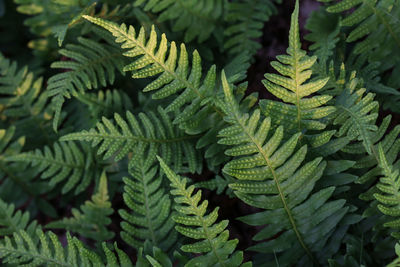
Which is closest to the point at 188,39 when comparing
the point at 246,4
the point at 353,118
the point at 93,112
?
the point at 246,4

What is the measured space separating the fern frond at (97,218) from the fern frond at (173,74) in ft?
1.69

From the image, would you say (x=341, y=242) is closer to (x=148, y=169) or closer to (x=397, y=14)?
(x=148, y=169)

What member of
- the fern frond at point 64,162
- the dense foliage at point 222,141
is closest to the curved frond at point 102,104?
the dense foliage at point 222,141

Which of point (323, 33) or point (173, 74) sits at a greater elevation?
point (323, 33)

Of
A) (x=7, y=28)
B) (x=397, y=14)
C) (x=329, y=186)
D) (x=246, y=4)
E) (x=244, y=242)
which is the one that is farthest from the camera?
(x=7, y=28)

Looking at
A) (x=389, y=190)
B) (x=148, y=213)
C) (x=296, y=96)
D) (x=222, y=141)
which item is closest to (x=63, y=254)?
(x=148, y=213)

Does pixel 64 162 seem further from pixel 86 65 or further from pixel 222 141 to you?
pixel 222 141

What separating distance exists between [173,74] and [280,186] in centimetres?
49

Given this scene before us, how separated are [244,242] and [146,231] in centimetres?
46

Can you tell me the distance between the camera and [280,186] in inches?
51.3

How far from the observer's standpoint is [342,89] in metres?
1.45

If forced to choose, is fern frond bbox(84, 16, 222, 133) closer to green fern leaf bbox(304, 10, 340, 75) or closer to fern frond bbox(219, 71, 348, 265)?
fern frond bbox(219, 71, 348, 265)

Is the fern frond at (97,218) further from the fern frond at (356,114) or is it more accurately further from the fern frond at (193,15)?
the fern frond at (356,114)

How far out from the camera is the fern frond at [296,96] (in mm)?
1220
